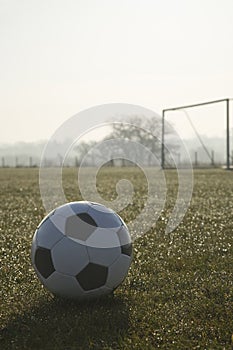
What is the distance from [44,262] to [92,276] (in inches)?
14.5

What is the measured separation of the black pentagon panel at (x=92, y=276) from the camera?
340cm

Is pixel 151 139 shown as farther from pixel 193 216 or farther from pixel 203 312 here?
pixel 203 312

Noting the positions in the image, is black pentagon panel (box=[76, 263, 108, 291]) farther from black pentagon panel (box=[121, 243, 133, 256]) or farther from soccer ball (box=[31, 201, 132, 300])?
black pentagon panel (box=[121, 243, 133, 256])

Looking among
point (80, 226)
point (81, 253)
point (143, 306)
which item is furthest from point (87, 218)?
point (143, 306)

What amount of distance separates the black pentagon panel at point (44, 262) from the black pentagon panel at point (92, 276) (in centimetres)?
22

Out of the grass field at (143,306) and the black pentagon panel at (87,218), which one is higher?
the black pentagon panel at (87,218)

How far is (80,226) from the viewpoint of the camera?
140 inches

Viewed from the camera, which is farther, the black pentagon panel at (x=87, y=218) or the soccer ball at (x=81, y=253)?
the black pentagon panel at (x=87, y=218)

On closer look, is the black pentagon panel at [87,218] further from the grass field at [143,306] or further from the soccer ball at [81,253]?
the grass field at [143,306]

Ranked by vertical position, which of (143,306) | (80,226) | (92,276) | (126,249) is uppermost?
(80,226)

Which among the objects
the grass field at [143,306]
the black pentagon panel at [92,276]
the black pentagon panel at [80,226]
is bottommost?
the grass field at [143,306]

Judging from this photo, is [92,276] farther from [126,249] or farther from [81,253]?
[126,249]

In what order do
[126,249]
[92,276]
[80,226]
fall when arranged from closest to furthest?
[92,276], [80,226], [126,249]

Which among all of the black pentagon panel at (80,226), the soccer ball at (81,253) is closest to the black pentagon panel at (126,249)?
the soccer ball at (81,253)
